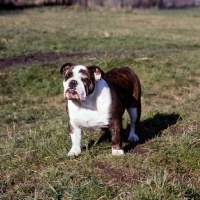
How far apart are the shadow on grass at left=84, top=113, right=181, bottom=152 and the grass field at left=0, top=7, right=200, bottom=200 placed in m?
0.01

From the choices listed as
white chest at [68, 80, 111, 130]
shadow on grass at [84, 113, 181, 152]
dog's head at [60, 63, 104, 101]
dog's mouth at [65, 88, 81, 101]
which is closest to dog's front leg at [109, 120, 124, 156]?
white chest at [68, 80, 111, 130]

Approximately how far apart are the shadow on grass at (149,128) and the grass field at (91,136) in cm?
1

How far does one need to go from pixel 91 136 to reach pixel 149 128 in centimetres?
103

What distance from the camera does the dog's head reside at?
494 cm

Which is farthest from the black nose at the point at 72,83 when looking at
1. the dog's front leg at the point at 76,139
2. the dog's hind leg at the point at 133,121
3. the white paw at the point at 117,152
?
the dog's hind leg at the point at 133,121

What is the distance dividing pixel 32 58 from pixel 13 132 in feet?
21.3

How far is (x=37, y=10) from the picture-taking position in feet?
112

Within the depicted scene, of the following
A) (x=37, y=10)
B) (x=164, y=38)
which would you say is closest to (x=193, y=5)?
(x=37, y=10)

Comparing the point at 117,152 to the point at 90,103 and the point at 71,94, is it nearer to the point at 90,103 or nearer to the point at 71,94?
the point at 90,103

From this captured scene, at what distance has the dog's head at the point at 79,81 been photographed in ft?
16.2

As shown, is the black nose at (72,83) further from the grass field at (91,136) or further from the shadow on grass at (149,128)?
the shadow on grass at (149,128)

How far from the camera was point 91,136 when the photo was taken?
6344 millimetres

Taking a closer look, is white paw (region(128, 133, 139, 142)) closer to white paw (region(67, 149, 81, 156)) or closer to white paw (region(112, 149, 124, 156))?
white paw (region(112, 149, 124, 156))

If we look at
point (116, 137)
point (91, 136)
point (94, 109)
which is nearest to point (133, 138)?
point (91, 136)
